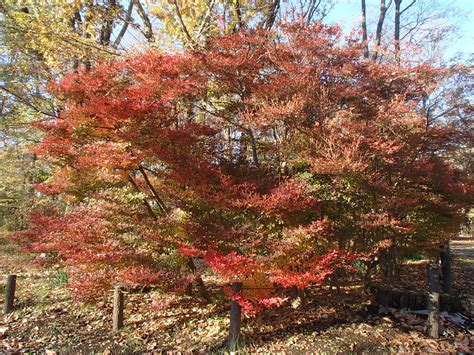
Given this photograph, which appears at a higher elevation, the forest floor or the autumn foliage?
the autumn foliage

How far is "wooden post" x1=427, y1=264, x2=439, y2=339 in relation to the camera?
4777mm

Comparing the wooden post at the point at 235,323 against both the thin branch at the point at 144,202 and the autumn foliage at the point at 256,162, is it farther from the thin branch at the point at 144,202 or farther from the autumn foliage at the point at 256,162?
the thin branch at the point at 144,202

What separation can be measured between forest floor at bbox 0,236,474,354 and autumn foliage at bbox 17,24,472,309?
2.12 ft

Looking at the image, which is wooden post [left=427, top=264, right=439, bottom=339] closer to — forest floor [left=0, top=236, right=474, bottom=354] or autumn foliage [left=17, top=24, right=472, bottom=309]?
forest floor [left=0, top=236, right=474, bottom=354]

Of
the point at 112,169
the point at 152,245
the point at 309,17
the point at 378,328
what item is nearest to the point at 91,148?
the point at 112,169

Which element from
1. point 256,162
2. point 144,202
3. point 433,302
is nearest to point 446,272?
point 433,302

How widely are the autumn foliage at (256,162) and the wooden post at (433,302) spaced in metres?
0.66

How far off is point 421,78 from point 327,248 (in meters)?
3.03

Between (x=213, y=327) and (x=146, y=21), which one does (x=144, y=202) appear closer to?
(x=213, y=327)

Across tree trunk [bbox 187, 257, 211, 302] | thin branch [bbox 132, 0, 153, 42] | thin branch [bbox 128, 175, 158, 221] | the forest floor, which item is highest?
thin branch [bbox 132, 0, 153, 42]

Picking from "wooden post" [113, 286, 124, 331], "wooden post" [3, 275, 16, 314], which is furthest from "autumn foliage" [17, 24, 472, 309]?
"wooden post" [3, 275, 16, 314]

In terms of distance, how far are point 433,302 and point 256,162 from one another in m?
3.21

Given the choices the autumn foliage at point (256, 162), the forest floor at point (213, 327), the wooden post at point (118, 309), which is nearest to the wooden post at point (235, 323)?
the forest floor at point (213, 327)

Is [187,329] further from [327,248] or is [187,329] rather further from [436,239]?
[436,239]
